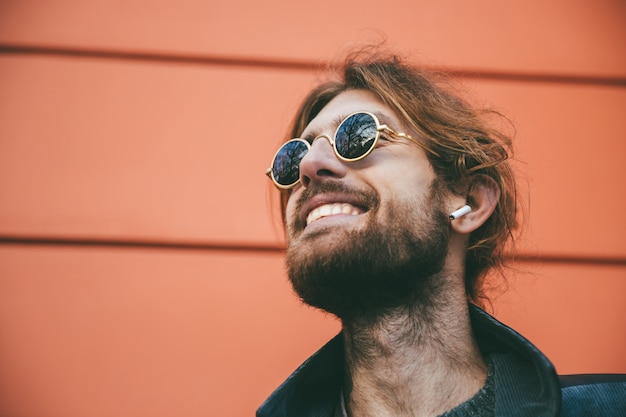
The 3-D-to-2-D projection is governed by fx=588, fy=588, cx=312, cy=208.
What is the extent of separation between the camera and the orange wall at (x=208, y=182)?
1879mm

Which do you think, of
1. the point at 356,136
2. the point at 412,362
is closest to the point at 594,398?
the point at 412,362

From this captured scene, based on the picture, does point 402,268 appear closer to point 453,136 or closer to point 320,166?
point 320,166

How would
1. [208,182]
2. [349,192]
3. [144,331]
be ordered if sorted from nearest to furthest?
[349,192], [144,331], [208,182]

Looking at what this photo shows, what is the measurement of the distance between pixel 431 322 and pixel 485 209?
384 millimetres

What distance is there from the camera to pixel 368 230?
147 centimetres

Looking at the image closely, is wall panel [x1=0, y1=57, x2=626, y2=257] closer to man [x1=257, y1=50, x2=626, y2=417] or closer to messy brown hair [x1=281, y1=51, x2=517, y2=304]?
messy brown hair [x1=281, y1=51, x2=517, y2=304]

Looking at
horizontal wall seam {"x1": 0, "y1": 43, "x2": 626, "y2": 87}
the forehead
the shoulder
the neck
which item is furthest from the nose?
the shoulder

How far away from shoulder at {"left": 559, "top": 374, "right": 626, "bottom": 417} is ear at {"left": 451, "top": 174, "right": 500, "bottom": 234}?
0.47 meters

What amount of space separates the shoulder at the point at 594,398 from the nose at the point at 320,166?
781 millimetres

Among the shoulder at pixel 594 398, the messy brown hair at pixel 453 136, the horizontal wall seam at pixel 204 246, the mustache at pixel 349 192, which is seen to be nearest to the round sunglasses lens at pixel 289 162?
the mustache at pixel 349 192

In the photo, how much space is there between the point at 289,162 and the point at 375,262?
43 centimetres

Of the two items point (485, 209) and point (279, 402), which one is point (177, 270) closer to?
point (279, 402)

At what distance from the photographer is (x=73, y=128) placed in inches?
79.0

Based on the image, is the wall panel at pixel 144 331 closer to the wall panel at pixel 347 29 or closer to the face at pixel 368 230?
the face at pixel 368 230
